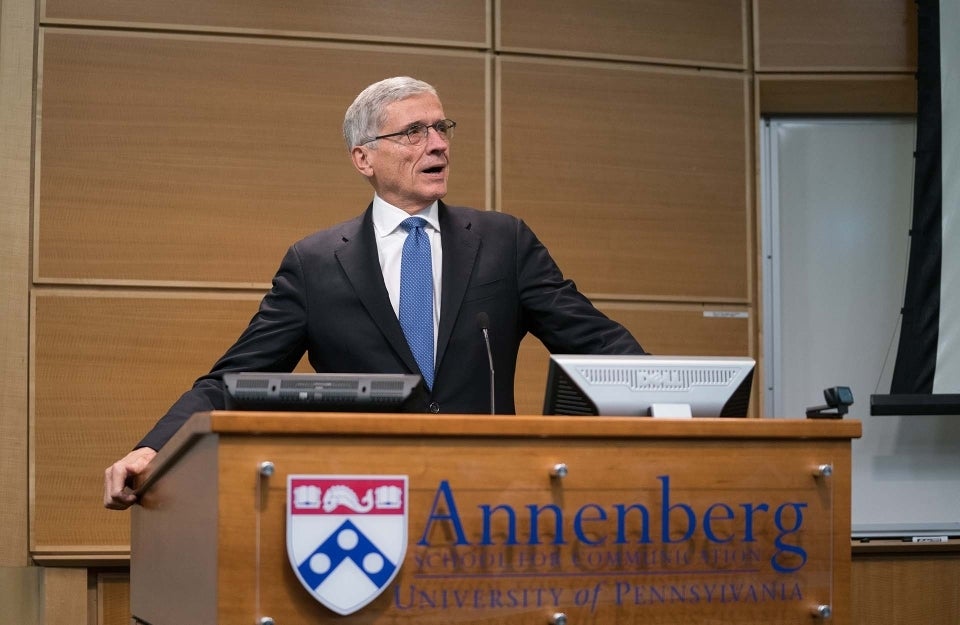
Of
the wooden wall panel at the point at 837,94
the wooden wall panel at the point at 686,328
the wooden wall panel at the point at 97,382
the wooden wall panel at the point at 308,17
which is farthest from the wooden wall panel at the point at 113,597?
the wooden wall panel at the point at 837,94

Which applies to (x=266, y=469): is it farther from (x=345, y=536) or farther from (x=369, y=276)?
(x=369, y=276)

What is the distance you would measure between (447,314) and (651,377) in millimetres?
1001

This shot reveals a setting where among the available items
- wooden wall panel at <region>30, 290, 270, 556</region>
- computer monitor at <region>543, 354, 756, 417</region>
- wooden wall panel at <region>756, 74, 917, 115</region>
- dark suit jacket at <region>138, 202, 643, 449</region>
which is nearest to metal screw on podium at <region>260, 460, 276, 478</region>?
computer monitor at <region>543, 354, 756, 417</region>

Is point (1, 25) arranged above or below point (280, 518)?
above

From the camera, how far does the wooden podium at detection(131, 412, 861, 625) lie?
5.33 feet

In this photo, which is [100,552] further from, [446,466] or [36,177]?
[446,466]

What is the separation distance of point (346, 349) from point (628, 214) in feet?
7.37

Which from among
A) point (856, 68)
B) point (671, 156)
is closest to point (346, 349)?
point (671, 156)

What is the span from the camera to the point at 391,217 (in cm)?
301

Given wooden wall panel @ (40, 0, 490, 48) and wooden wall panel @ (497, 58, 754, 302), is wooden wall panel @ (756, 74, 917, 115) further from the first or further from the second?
wooden wall panel @ (40, 0, 490, 48)

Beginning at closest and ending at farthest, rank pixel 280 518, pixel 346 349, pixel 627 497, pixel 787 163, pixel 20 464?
1. pixel 280 518
2. pixel 627 497
3. pixel 346 349
4. pixel 20 464
5. pixel 787 163

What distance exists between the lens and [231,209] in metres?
4.46

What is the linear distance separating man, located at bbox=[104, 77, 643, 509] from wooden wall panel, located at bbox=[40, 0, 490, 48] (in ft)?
5.23

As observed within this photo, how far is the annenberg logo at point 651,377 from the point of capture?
6.15 feet
